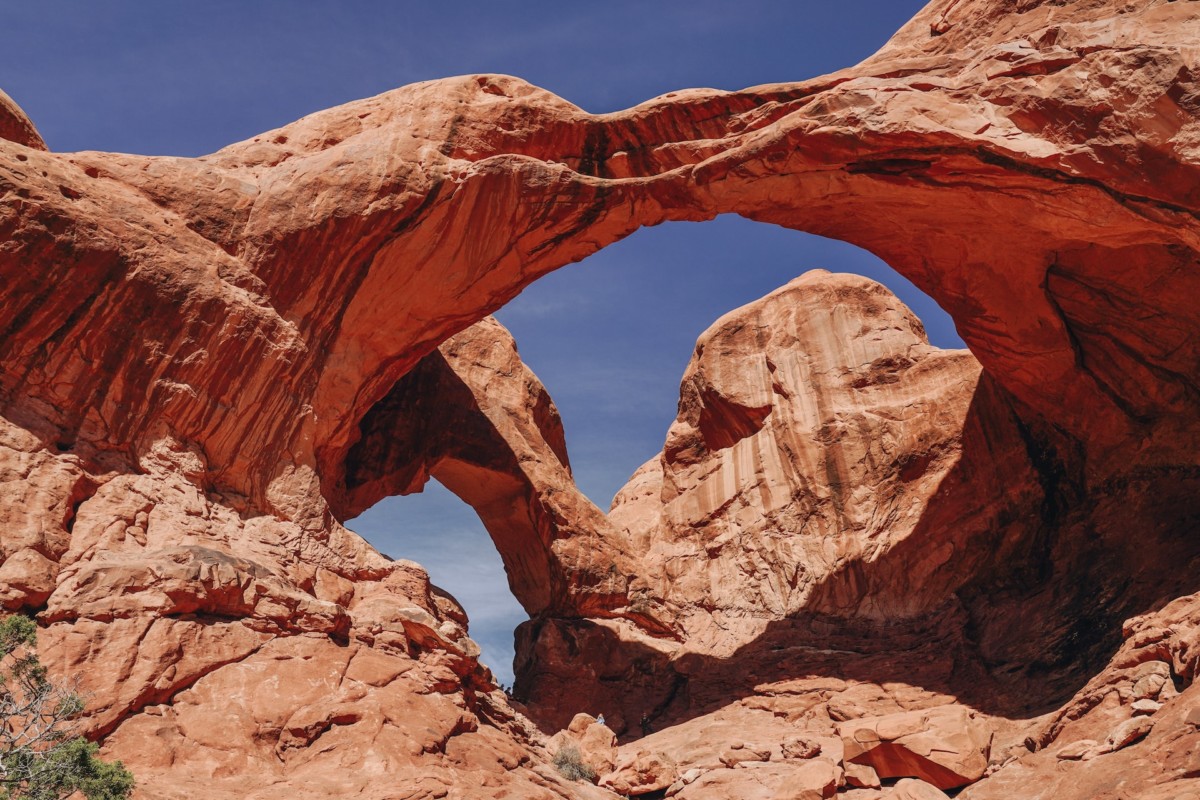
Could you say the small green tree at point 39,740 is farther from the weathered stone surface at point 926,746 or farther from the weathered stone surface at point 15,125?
the weathered stone surface at point 926,746

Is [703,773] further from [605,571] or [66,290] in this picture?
[66,290]

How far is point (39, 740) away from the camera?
39.1 ft

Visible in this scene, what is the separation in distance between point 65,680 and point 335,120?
38.0ft

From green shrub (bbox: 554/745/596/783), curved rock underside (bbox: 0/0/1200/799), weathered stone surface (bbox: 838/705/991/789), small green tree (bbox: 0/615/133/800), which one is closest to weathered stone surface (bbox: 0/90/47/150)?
curved rock underside (bbox: 0/0/1200/799)

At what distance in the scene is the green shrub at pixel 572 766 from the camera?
18062 mm

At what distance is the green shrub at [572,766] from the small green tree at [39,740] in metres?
7.81

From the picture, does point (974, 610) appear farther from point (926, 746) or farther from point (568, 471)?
point (568, 471)

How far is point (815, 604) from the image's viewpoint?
25.5 meters

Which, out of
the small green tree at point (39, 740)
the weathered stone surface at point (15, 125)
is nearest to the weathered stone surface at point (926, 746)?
the small green tree at point (39, 740)

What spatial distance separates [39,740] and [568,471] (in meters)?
17.5

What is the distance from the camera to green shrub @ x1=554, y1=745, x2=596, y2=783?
18.1 metres

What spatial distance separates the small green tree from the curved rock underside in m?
0.66

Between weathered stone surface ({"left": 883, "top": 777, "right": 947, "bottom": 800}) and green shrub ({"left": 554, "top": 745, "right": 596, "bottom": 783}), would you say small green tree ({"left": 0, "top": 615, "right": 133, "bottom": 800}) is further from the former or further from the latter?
weathered stone surface ({"left": 883, "top": 777, "right": 947, "bottom": 800})

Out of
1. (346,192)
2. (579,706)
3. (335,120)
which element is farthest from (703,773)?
(335,120)
